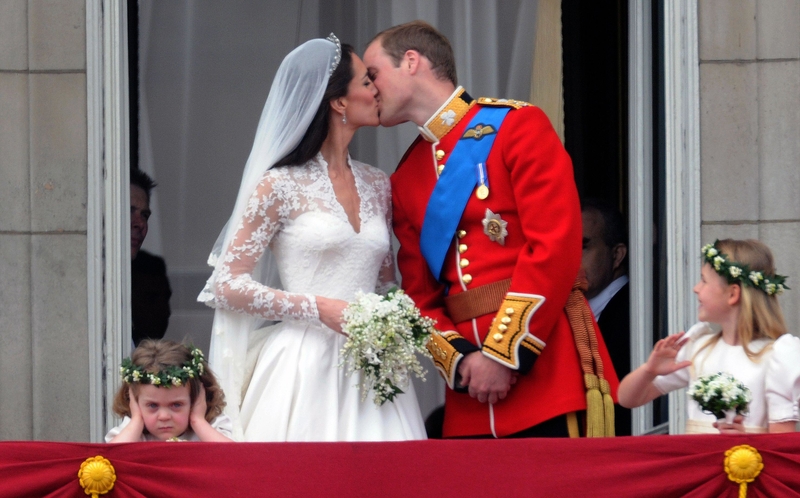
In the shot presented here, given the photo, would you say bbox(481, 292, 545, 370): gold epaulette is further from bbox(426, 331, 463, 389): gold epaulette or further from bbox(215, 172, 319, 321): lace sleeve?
bbox(215, 172, 319, 321): lace sleeve

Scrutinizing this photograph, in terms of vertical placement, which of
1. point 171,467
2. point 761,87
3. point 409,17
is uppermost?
point 409,17

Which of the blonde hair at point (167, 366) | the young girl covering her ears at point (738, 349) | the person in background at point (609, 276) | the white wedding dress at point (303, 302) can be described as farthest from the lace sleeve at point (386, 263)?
the person in background at point (609, 276)

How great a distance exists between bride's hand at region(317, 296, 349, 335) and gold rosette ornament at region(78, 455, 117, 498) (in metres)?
0.93

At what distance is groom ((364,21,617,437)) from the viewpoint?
400cm

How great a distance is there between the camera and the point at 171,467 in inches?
129

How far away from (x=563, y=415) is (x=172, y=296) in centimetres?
217

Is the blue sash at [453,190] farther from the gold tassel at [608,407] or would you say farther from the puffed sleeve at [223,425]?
the puffed sleeve at [223,425]

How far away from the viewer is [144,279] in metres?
5.51

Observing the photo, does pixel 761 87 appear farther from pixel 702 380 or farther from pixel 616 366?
pixel 702 380

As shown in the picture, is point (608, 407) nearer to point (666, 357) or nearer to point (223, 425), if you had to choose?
point (666, 357)

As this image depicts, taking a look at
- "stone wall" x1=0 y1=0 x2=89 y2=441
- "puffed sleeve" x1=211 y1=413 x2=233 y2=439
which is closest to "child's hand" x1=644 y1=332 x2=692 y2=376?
"puffed sleeve" x1=211 y1=413 x2=233 y2=439

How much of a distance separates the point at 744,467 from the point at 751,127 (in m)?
2.06

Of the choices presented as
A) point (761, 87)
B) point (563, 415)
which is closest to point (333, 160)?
point (563, 415)

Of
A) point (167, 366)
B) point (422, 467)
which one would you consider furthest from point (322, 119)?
point (422, 467)
